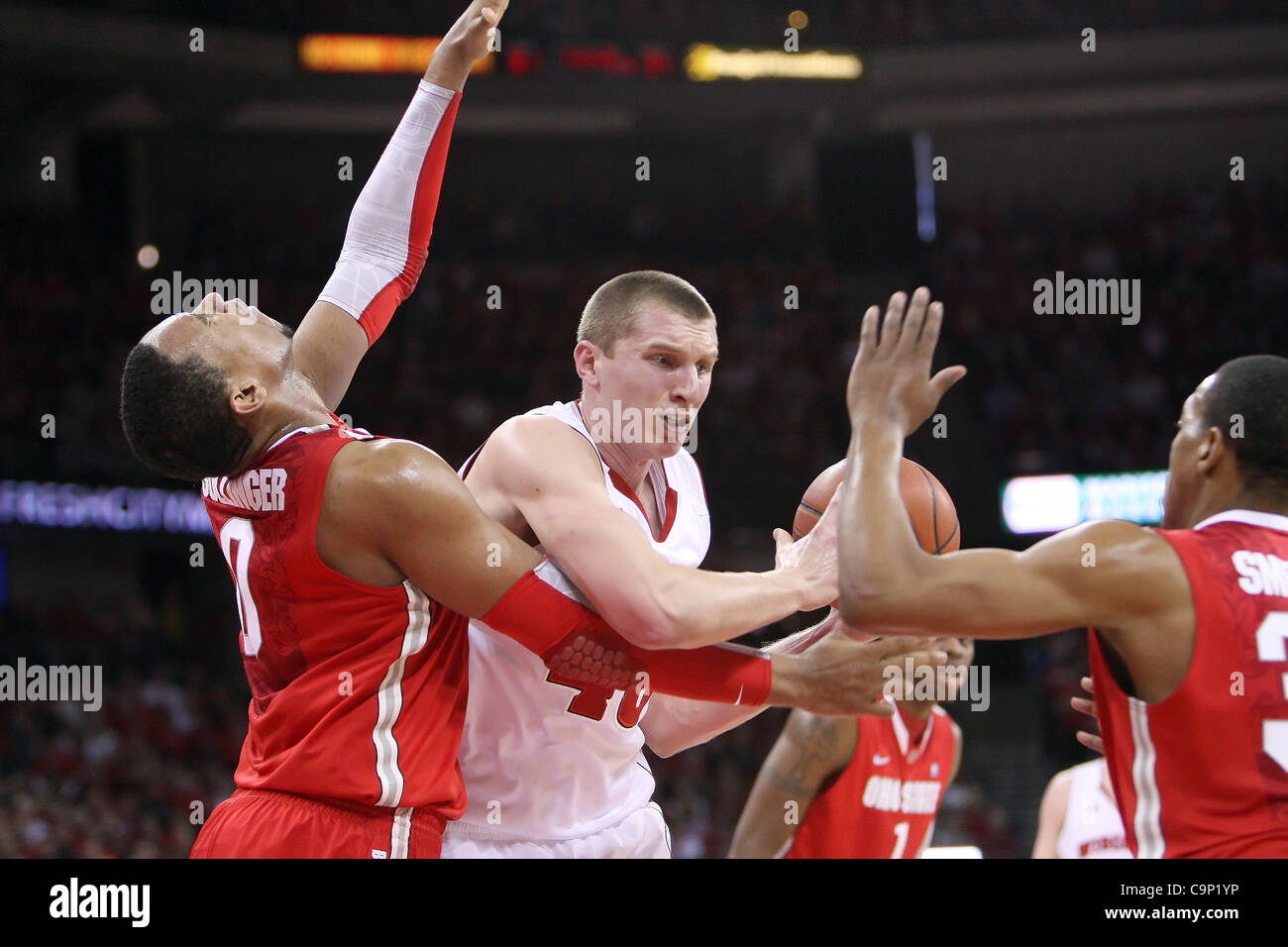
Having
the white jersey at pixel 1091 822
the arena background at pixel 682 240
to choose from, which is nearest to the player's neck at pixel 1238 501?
the white jersey at pixel 1091 822

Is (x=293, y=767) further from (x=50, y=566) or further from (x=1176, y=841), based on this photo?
(x=50, y=566)

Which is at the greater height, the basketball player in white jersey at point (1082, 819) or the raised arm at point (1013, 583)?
the raised arm at point (1013, 583)

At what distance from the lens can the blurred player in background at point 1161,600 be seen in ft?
8.92

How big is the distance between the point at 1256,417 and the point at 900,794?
8.72ft

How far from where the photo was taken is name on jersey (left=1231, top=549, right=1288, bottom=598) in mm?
2752

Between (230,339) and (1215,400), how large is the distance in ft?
7.62

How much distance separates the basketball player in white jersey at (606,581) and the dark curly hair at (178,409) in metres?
0.69

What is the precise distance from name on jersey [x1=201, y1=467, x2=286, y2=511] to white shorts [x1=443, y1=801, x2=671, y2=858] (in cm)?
96

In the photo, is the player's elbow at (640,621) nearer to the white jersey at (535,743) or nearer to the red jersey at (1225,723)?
the white jersey at (535,743)

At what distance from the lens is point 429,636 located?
3104 mm

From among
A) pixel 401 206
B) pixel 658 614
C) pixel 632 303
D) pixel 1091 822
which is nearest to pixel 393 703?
pixel 658 614
